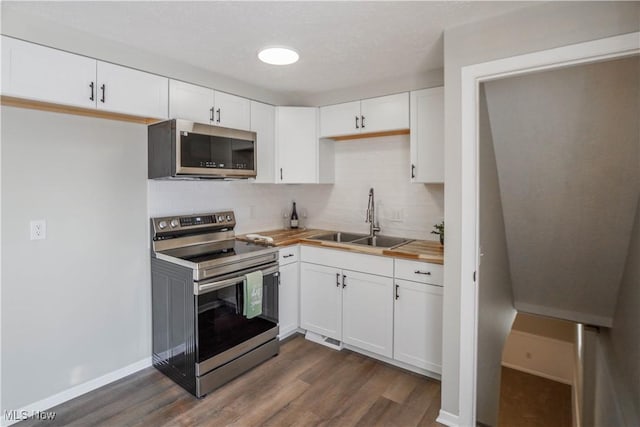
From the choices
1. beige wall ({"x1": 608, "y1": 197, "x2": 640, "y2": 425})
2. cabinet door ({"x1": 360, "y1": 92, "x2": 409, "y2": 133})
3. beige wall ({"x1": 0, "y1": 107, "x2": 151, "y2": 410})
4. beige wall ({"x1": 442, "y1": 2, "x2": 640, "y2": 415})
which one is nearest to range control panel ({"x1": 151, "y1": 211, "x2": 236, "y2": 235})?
beige wall ({"x1": 0, "y1": 107, "x2": 151, "y2": 410})

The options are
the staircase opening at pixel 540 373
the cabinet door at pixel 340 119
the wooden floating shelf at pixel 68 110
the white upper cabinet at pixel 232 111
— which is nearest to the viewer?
the wooden floating shelf at pixel 68 110

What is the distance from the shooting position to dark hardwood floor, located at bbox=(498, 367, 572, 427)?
4.04 meters

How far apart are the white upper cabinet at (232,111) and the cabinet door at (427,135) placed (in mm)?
1426

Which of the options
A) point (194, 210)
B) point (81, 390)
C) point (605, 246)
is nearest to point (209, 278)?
point (194, 210)

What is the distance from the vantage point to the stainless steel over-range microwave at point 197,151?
7.55 feet

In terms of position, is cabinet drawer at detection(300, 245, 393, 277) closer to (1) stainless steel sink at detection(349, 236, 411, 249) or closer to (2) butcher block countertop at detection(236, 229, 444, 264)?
(2) butcher block countertop at detection(236, 229, 444, 264)

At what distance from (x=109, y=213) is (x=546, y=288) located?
3921mm

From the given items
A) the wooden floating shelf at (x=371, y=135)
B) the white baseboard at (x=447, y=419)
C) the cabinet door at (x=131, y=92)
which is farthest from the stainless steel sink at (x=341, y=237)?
the cabinet door at (x=131, y=92)

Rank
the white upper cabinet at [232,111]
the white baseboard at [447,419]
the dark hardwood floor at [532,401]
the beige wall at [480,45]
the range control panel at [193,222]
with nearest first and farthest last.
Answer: the beige wall at [480,45]
the white baseboard at [447,419]
the range control panel at [193,222]
the white upper cabinet at [232,111]
the dark hardwood floor at [532,401]

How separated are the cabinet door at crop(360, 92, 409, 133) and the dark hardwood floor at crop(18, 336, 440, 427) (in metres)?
1.97

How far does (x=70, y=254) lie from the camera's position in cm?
224

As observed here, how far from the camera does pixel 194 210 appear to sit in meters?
2.90

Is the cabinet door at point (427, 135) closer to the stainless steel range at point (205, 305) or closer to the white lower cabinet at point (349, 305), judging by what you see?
the white lower cabinet at point (349, 305)

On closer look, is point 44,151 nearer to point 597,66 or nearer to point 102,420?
point 102,420
